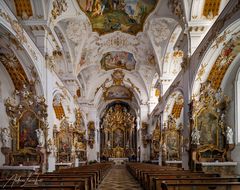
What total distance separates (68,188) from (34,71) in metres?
8.92

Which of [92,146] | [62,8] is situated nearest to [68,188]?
[62,8]

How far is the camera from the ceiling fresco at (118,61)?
91.7ft

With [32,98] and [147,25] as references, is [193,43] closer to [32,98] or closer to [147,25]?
[147,25]

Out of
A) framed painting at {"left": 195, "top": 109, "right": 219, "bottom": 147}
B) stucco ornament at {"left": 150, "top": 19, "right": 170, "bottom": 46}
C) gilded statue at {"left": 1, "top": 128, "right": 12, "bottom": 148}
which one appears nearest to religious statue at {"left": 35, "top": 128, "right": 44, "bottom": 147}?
gilded statue at {"left": 1, "top": 128, "right": 12, "bottom": 148}

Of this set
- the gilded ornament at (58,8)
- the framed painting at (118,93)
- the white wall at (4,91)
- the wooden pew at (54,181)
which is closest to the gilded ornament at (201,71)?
the wooden pew at (54,181)

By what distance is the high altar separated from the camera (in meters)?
42.7

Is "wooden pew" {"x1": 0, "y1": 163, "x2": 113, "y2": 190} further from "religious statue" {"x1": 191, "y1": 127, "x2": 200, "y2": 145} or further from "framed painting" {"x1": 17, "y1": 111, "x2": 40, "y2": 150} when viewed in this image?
"religious statue" {"x1": 191, "y1": 127, "x2": 200, "y2": 145}

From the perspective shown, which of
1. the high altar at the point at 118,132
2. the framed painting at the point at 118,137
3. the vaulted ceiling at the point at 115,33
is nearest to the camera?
the vaulted ceiling at the point at 115,33

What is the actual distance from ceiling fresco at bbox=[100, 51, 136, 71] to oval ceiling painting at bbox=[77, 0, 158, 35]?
17.3ft

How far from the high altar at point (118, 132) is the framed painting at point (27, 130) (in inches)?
1111

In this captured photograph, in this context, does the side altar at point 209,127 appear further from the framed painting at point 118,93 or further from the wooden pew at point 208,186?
the framed painting at point 118,93

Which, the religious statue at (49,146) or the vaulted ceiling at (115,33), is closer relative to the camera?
the religious statue at (49,146)

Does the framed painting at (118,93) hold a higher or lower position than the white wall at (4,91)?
higher

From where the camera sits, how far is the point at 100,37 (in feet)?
76.8
